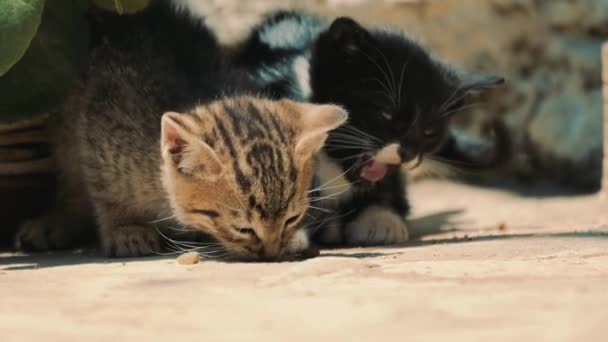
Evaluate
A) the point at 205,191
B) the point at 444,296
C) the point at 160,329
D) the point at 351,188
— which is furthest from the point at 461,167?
the point at 160,329

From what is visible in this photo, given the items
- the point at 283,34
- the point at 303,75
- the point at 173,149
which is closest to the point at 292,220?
the point at 173,149

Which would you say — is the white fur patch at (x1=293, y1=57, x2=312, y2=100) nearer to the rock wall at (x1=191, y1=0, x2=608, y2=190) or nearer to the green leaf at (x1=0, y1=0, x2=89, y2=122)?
the green leaf at (x1=0, y1=0, x2=89, y2=122)

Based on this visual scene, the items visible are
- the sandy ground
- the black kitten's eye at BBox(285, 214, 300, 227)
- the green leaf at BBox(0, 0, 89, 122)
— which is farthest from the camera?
the green leaf at BBox(0, 0, 89, 122)

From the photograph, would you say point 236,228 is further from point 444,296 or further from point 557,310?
point 557,310

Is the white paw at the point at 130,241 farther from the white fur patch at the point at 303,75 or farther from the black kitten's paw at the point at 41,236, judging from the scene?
the white fur patch at the point at 303,75

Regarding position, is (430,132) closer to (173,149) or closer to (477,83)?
(477,83)

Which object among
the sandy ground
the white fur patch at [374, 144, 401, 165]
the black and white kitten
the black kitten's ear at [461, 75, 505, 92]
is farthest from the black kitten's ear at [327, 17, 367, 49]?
the sandy ground

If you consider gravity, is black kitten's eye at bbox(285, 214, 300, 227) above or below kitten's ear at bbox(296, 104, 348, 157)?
below
